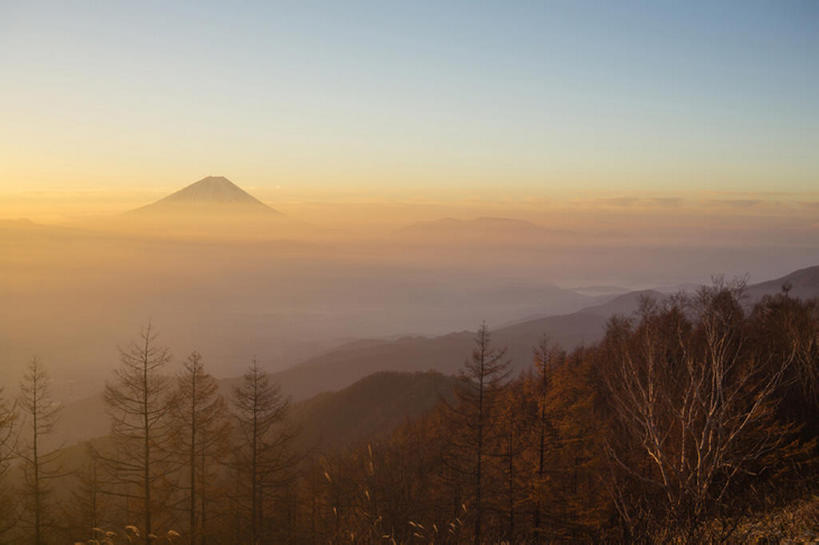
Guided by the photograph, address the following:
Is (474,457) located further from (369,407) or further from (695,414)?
(369,407)

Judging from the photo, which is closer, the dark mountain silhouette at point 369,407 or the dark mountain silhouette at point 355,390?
the dark mountain silhouette at point 369,407

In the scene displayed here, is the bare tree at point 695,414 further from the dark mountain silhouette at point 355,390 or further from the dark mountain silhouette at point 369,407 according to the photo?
the dark mountain silhouette at point 369,407

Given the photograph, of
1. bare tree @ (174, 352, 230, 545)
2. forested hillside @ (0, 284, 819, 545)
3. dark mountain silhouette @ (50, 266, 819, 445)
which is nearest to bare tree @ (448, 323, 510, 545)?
forested hillside @ (0, 284, 819, 545)

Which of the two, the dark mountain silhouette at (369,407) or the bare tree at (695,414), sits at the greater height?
the bare tree at (695,414)

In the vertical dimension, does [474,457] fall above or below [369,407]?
above

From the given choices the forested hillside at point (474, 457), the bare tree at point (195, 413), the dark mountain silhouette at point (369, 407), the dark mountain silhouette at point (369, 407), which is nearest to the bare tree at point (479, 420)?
the forested hillside at point (474, 457)

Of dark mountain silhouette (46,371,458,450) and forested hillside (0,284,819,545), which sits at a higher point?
forested hillside (0,284,819,545)

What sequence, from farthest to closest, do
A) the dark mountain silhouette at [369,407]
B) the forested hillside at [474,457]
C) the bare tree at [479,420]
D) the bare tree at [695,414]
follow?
the dark mountain silhouette at [369,407] < the bare tree at [479,420] < the forested hillside at [474,457] < the bare tree at [695,414]

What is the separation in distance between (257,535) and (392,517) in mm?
13183

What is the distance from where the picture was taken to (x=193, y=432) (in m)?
19.0

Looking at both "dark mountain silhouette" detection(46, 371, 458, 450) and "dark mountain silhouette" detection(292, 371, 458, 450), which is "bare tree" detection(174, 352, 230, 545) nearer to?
"dark mountain silhouette" detection(46, 371, 458, 450)

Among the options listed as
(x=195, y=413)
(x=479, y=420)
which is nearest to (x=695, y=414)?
(x=479, y=420)

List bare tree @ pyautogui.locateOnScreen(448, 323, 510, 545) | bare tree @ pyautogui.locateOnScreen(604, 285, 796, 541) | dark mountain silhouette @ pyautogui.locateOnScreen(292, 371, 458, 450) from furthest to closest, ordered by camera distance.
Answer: dark mountain silhouette @ pyautogui.locateOnScreen(292, 371, 458, 450)
bare tree @ pyautogui.locateOnScreen(448, 323, 510, 545)
bare tree @ pyautogui.locateOnScreen(604, 285, 796, 541)

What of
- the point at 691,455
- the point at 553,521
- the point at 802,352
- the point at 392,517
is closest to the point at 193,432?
the point at 392,517
